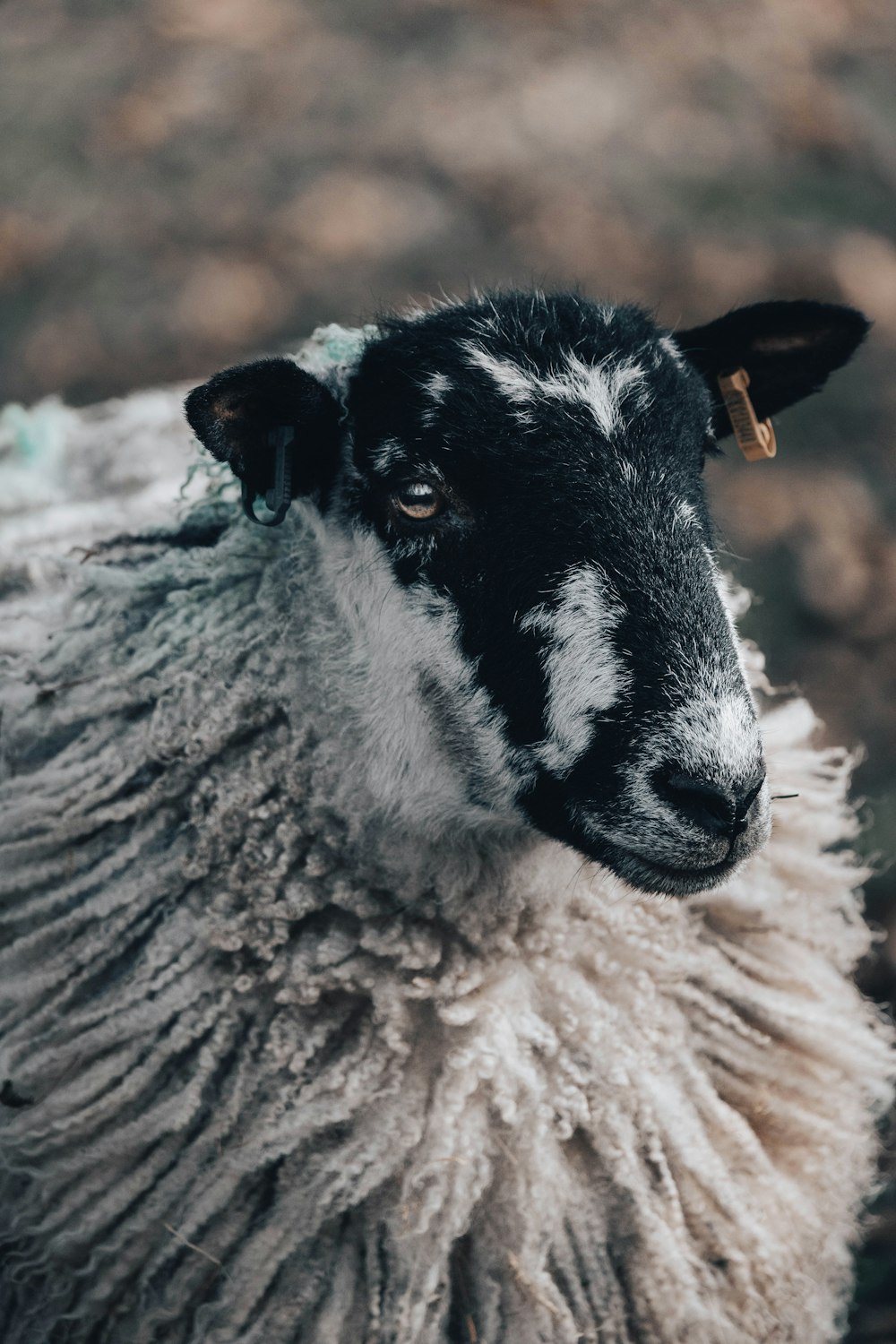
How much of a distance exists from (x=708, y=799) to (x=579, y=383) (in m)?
0.62

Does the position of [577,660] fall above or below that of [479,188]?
above

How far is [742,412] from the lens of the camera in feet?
6.42

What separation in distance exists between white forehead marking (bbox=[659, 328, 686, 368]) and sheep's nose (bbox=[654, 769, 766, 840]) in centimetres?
70

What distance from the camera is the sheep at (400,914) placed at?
161 centimetres

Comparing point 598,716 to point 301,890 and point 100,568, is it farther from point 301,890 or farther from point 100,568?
point 100,568

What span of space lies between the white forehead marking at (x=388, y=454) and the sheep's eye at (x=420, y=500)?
0.04m

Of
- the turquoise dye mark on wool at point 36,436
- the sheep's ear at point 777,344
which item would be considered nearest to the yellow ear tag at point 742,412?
the sheep's ear at point 777,344

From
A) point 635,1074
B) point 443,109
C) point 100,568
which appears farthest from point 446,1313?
point 443,109

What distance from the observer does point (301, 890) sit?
1.79 meters

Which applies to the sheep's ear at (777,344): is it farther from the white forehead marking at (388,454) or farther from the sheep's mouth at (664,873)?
the sheep's mouth at (664,873)

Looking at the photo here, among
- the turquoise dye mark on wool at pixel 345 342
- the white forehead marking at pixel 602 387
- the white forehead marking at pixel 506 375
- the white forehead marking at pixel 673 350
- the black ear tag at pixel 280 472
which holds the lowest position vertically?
the black ear tag at pixel 280 472

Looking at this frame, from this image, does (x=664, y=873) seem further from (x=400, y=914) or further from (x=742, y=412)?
(x=742, y=412)

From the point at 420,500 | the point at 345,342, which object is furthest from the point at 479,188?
the point at 420,500

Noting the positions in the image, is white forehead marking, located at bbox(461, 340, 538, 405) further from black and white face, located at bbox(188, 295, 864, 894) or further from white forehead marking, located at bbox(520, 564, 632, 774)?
white forehead marking, located at bbox(520, 564, 632, 774)
